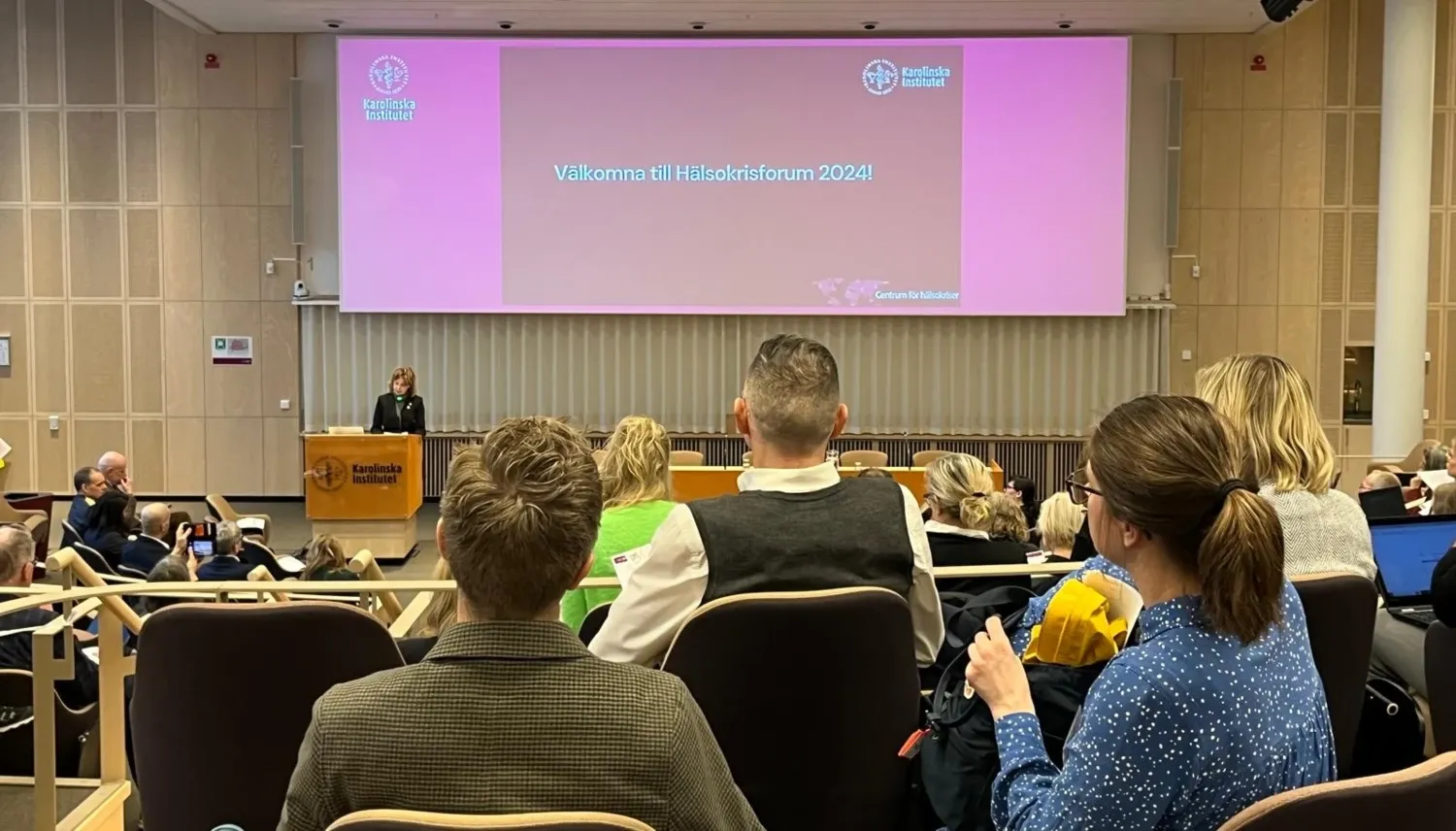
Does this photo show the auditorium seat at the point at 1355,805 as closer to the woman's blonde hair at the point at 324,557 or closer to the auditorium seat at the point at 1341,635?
the auditorium seat at the point at 1341,635

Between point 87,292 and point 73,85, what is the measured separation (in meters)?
1.90

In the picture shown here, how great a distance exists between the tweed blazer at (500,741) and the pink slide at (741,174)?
29.0 feet

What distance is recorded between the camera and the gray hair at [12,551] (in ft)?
13.3

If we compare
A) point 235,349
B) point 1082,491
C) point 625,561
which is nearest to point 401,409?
point 235,349

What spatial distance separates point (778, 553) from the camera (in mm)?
2240

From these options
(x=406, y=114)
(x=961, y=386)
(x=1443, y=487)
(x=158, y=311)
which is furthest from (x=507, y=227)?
(x=1443, y=487)

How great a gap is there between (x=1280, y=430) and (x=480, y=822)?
2188 millimetres

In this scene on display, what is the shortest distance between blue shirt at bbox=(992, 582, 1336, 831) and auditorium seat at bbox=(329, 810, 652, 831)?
0.61m

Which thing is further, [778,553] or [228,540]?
[228,540]

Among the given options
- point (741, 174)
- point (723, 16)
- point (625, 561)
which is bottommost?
point (625, 561)

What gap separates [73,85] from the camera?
10484mm

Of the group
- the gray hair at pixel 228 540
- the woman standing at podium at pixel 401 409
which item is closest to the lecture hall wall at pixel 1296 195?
the woman standing at podium at pixel 401 409

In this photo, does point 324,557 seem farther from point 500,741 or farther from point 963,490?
point 500,741

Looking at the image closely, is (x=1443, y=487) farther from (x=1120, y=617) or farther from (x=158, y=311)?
(x=158, y=311)
